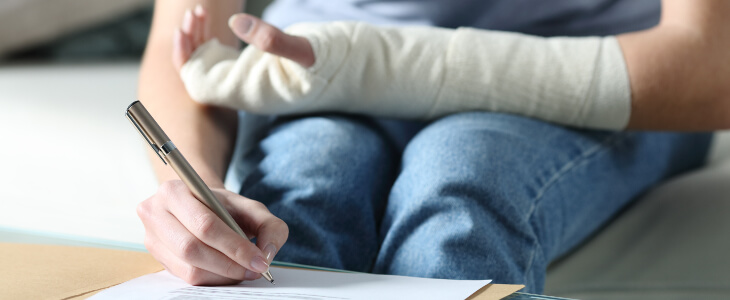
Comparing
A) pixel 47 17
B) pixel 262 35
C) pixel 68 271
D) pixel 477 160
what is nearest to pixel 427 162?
pixel 477 160

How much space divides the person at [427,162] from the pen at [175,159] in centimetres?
1

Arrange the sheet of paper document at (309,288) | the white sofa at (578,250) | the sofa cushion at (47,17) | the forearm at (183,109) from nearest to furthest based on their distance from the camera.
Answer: the sheet of paper document at (309,288) → the forearm at (183,109) → the white sofa at (578,250) → the sofa cushion at (47,17)

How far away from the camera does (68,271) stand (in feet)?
1.27

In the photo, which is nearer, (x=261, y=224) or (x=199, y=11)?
(x=261, y=224)

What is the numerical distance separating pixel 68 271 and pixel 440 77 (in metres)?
0.33

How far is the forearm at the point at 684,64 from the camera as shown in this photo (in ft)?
1.90

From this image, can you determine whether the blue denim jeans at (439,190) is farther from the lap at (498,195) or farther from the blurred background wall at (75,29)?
the blurred background wall at (75,29)

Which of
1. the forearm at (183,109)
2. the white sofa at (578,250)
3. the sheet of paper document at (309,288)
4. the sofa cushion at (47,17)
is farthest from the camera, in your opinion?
the sofa cushion at (47,17)

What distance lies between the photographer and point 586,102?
1.92 feet

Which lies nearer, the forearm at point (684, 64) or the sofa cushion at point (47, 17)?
the forearm at point (684, 64)

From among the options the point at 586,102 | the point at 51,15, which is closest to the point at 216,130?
the point at 586,102

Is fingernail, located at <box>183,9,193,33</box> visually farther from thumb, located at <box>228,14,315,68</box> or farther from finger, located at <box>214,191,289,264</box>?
finger, located at <box>214,191,289,264</box>

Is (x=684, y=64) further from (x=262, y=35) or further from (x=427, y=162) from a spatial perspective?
(x=262, y=35)

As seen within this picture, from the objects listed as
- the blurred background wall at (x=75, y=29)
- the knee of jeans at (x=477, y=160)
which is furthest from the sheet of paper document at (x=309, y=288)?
the blurred background wall at (x=75, y=29)
